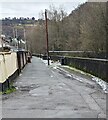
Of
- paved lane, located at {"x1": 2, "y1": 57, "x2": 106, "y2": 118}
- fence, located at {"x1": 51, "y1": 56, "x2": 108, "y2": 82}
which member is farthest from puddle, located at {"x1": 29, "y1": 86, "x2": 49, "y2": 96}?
fence, located at {"x1": 51, "y1": 56, "x2": 108, "y2": 82}

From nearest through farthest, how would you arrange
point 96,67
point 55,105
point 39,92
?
1. point 55,105
2. point 39,92
3. point 96,67

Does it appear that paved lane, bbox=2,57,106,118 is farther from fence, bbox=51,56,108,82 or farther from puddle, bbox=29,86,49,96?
fence, bbox=51,56,108,82

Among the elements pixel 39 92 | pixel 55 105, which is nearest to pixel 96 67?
pixel 39 92

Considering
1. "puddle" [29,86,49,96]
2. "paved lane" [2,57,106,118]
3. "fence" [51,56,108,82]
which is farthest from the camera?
"fence" [51,56,108,82]

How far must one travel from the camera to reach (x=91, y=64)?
2188 centimetres

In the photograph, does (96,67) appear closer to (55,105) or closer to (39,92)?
(39,92)

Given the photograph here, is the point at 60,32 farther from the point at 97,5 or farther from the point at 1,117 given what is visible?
the point at 1,117

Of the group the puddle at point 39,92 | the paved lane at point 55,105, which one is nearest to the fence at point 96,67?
the paved lane at point 55,105

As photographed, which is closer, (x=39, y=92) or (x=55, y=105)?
(x=55, y=105)

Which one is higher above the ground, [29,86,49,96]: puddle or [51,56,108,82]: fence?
[51,56,108,82]: fence

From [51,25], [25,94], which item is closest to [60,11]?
[51,25]

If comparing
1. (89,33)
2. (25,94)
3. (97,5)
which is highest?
(97,5)

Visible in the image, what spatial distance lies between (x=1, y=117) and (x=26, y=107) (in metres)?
1.44

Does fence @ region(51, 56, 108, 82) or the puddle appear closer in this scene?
the puddle
